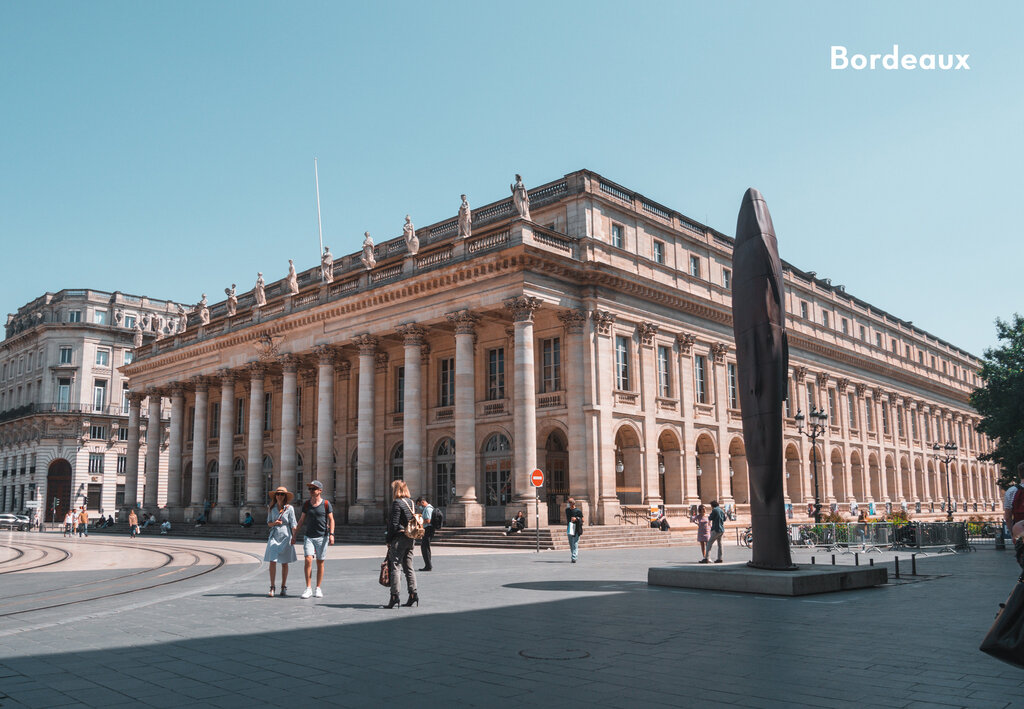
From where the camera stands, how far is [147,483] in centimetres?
5525

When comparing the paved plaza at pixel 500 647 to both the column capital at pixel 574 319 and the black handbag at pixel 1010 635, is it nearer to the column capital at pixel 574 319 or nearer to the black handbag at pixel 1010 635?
the black handbag at pixel 1010 635

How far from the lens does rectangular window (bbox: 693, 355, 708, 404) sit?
4034cm

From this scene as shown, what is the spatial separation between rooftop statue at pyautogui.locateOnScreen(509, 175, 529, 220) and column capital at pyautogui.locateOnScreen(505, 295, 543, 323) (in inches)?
132

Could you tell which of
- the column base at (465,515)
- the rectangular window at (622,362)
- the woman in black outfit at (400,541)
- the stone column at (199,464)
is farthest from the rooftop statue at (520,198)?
the stone column at (199,464)

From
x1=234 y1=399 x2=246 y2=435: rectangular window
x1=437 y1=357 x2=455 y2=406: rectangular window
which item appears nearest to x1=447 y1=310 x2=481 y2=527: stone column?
x1=437 y1=357 x2=455 y2=406: rectangular window

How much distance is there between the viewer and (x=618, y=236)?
123 ft

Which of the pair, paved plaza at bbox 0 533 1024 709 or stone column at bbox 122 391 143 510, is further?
stone column at bbox 122 391 143 510

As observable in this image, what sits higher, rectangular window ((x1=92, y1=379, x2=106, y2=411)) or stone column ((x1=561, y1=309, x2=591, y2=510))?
rectangular window ((x1=92, y1=379, x2=106, y2=411))

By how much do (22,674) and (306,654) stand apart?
2542mm

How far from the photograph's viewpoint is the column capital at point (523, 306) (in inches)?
1270

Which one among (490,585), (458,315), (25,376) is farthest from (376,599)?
(25,376)

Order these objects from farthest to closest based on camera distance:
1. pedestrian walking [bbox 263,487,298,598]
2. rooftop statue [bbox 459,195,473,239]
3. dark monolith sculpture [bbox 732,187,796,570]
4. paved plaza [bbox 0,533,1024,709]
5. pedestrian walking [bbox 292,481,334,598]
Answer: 1. rooftop statue [bbox 459,195,473,239]
2. dark monolith sculpture [bbox 732,187,796,570]
3. pedestrian walking [bbox 263,487,298,598]
4. pedestrian walking [bbox 292,481,334,598]
5. paved plaza [bbox 0,533,1024,709]

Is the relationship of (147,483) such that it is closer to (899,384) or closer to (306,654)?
(306,654)

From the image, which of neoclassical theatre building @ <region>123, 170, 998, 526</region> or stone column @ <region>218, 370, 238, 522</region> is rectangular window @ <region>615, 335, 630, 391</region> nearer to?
neoclassical theatre building @ <region>123, 170, 998, 526</region>
